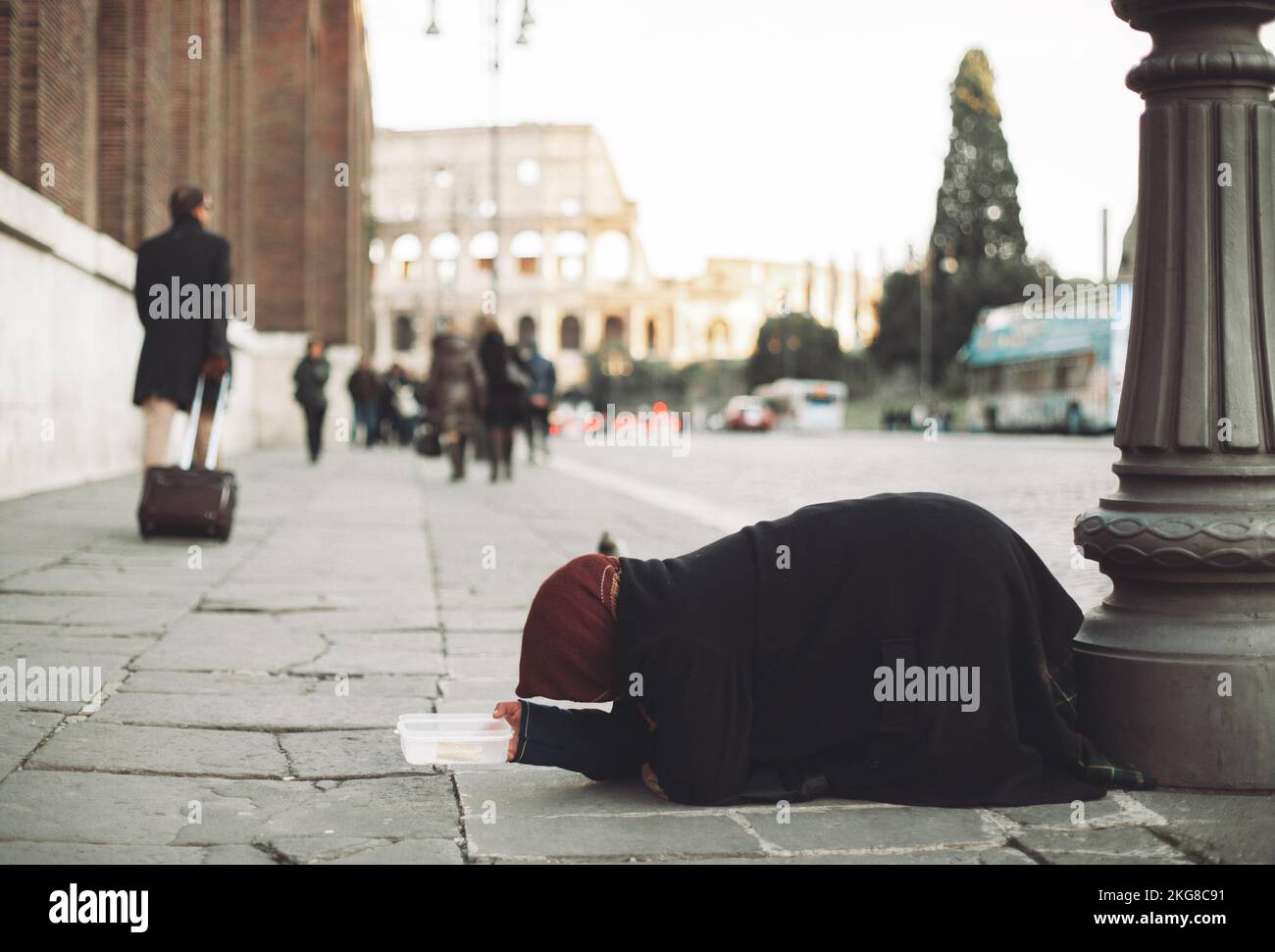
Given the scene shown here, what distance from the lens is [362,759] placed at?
3.58 metres

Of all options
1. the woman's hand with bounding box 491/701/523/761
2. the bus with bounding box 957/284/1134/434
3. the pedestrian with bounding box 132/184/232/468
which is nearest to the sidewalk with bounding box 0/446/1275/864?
the woman's hand with bounding box 491/701/523/761

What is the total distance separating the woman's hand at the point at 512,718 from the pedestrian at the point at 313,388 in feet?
47.3

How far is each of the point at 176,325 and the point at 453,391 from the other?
703 centimetres

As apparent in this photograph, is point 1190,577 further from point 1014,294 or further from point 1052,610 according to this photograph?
point 1014,294

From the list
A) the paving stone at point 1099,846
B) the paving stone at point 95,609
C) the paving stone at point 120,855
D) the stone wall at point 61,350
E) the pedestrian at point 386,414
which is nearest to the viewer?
the paving stone at point 120,855

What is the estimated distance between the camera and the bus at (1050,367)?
32.6m

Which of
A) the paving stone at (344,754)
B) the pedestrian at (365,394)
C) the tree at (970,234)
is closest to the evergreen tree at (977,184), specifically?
the tree at (970,234)

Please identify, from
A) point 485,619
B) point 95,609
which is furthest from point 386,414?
point 95,609

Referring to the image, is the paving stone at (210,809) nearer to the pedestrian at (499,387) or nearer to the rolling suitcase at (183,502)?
the rolling suitcase at (183,502)

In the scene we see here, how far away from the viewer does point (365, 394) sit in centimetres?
2516
